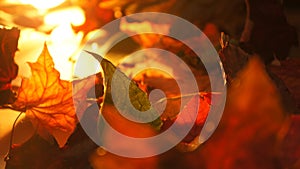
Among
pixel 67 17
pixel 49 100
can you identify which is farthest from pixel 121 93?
pixel 67 17

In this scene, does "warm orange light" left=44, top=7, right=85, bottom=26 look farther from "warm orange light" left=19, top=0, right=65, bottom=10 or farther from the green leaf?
the green leaf

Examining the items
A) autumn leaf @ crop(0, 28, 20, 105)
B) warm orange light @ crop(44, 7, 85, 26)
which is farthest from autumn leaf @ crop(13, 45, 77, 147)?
warm orange light @ crop(44, 7, 85, 26)

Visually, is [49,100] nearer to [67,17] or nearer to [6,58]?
[6,58]

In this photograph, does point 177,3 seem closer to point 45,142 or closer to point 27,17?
point 27,17

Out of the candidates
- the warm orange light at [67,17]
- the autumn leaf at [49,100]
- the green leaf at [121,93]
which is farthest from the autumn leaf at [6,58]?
the warm orange light at [67,17]

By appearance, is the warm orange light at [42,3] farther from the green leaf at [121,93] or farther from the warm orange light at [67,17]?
the green leaf at [121,93]

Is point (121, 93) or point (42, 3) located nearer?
point (121, 93)
